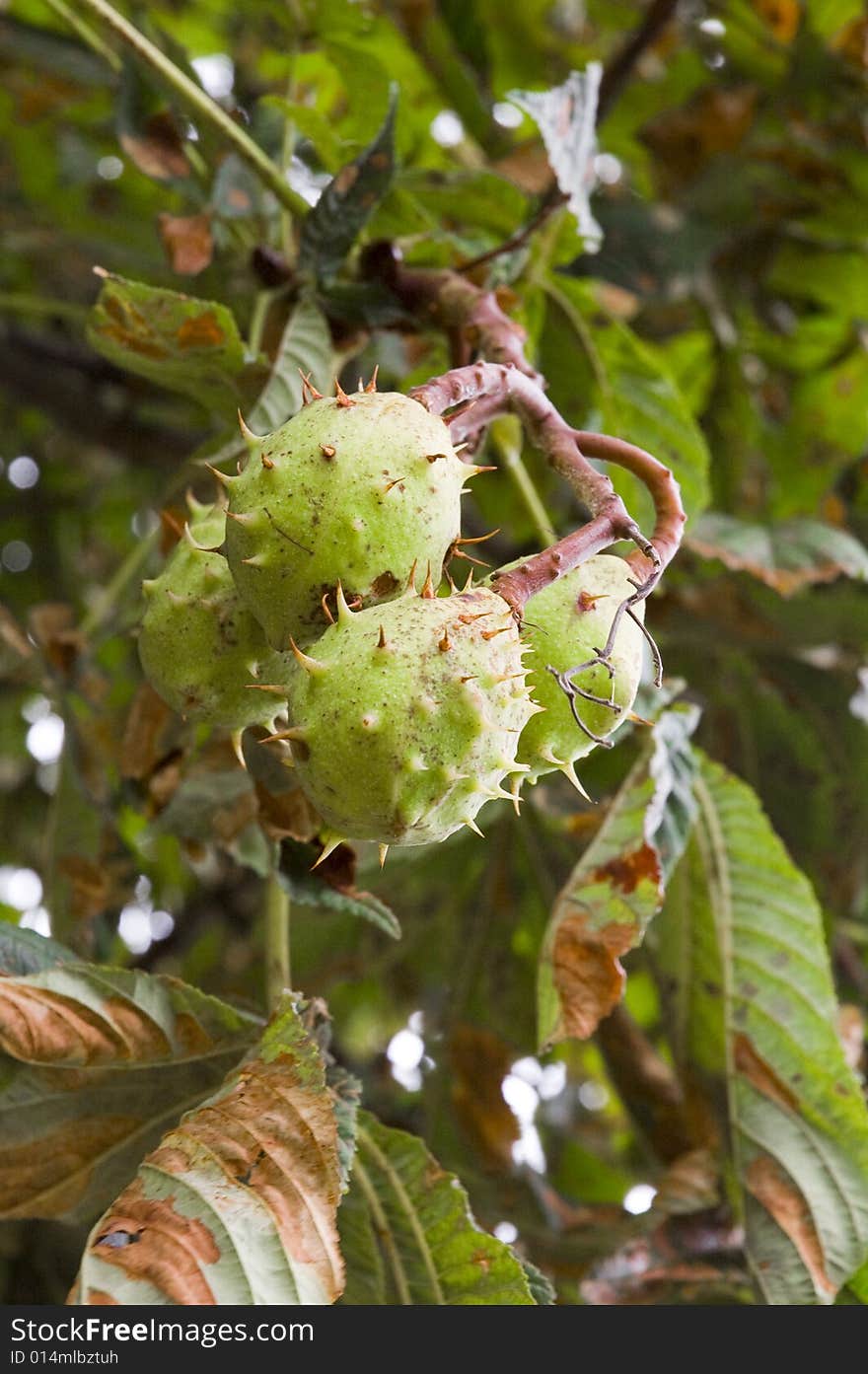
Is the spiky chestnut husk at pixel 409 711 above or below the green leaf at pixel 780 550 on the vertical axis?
below

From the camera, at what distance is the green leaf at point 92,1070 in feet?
3.99

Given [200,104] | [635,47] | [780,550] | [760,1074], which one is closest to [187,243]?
[200,104]

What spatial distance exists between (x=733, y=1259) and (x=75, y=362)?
184cm

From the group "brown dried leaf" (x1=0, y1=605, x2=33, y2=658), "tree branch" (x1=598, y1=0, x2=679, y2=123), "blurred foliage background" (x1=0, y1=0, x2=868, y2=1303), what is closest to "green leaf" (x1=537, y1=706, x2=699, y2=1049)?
"blurred foliage background" (x1=0, y1=0, x2=868, y2=1303)

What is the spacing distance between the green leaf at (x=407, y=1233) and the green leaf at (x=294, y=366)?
Answer: 75cm

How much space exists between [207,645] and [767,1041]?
905 millimetres

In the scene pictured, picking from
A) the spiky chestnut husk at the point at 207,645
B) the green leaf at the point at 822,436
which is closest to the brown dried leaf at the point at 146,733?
the spiky chestnut husk at the point at 207,645

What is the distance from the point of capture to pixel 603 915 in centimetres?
132

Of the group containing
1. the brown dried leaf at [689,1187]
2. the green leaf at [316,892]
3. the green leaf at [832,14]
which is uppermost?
the green leaf at [832,14]

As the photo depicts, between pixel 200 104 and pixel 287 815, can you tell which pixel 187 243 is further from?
pixel 287 815

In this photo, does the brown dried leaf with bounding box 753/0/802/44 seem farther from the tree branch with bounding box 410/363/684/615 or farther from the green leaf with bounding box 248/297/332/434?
the tree branch with bounding box 410/363/684/615

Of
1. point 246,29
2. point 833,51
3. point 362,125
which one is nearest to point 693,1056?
point 362,125

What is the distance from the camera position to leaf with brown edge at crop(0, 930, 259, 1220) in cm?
122

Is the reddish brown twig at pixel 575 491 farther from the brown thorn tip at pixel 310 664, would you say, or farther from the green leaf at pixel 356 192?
the green leaf at pixel 356 192
